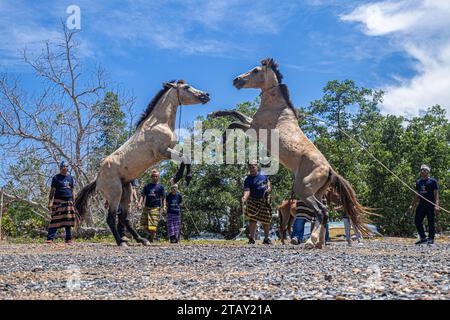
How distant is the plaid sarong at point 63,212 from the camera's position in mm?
10766

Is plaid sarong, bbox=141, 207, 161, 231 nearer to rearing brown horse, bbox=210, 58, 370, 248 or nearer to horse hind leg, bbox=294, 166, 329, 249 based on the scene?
rearing brown horse, bbox=210, 58, 370, 248

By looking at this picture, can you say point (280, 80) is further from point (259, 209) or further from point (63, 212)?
point (63, 212)

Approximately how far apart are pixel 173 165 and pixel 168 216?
42.6 ft

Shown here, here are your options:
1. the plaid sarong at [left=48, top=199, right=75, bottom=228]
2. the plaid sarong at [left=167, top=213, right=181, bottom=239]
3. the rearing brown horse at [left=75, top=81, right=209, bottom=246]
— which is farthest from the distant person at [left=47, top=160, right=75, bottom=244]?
the plaid sarong at [left=167, top=213, right=181, bottom=239]

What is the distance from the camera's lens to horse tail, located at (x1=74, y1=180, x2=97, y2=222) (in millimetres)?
10852

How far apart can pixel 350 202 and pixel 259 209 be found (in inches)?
88.0

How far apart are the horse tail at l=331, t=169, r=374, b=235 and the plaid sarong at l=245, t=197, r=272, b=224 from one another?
1983 millimetres

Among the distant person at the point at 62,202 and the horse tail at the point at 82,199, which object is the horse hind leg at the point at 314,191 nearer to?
the horse tail at the point at 82,199

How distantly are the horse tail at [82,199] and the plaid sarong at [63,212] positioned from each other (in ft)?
0.43

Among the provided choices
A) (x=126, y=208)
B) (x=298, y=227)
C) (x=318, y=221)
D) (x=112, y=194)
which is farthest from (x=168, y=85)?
(x=318, y=221)

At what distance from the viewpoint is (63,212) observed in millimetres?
10781

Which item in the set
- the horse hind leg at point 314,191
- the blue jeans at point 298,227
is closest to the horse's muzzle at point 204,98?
the horse hind leg at point 314,191

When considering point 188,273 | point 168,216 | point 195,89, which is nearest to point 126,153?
point 195,89
